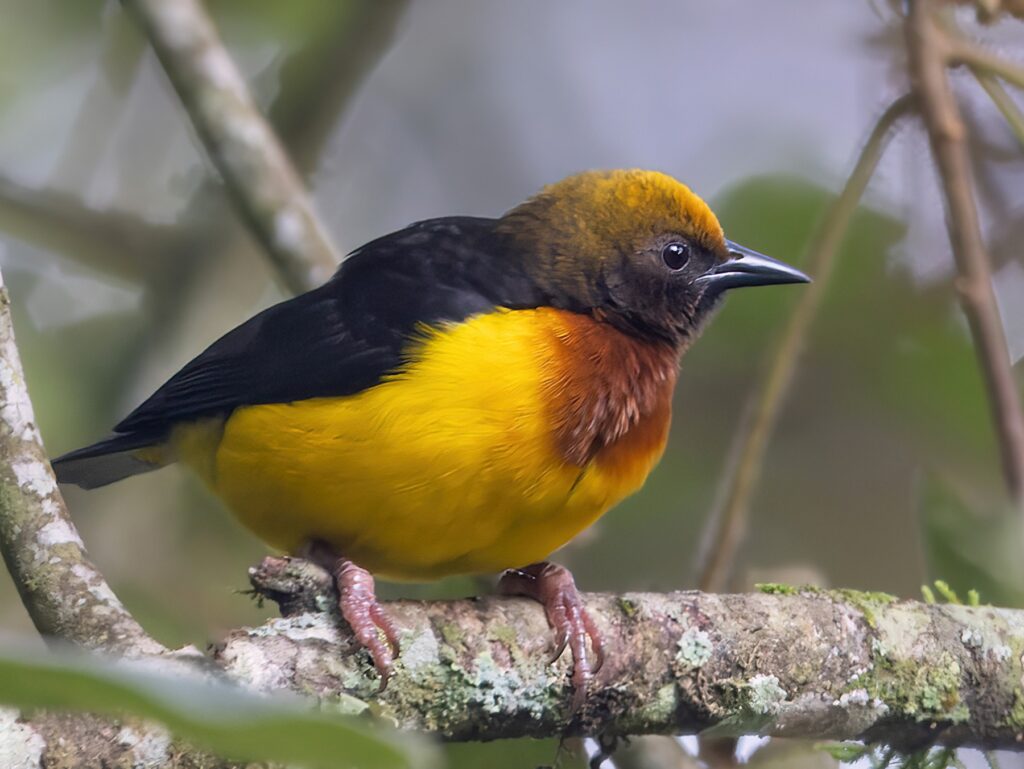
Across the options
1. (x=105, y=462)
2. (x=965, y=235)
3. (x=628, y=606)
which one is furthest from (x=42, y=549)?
(x=965, y=235)

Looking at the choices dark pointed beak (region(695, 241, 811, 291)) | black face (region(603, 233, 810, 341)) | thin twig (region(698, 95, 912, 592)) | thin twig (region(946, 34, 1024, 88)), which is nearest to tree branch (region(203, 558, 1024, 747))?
thin twig (region(698, 95, 912, 592))

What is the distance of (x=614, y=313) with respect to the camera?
283 cm

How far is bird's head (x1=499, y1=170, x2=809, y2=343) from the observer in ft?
9.36

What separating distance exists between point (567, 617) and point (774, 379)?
1.06m

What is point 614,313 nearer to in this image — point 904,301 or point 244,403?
point 244,403

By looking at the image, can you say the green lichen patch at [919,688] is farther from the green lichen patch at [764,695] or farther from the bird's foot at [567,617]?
the bird's foot at [567,617]

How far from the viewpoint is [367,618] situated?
2.04 meters

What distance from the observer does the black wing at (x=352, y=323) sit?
2514mm

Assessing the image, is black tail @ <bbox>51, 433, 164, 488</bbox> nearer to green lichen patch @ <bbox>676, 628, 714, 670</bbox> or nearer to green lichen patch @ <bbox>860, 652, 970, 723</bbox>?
green lichen patch @ <bbox>676, 628, 714, 670</bbox>

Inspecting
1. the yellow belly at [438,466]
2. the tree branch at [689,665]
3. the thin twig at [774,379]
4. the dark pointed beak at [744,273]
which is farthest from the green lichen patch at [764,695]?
the dark pointed beak at [744,273]

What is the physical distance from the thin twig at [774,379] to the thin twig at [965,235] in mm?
108

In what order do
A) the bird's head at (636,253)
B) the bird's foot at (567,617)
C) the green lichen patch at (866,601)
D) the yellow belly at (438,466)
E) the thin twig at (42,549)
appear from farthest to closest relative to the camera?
the bird's head at (636,253), the green lichen patch at (866,601), the yellow belly at (438,466), the bird's foot at (567,617), the thin twig at (42,549)

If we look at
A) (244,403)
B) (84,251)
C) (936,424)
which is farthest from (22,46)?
(936,424)

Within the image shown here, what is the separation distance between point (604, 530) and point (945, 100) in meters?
1.79
